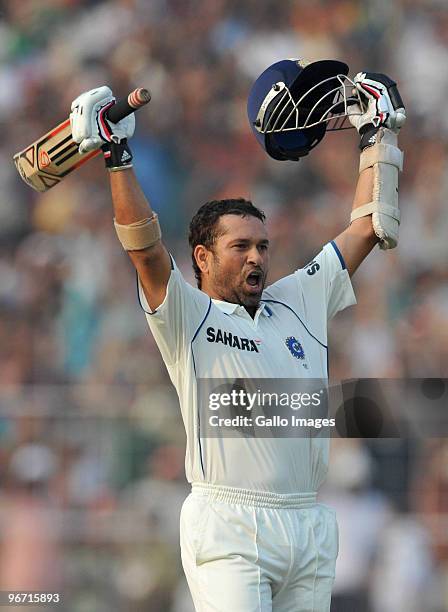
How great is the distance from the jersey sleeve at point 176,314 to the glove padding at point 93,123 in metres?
0.41

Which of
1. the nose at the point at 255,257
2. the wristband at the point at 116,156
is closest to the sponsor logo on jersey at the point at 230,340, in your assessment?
the nose at the point at 255,257

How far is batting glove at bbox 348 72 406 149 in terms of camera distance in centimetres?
354

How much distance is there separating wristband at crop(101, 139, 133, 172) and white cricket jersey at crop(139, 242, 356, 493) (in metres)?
0.35

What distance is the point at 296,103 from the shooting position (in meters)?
3.57

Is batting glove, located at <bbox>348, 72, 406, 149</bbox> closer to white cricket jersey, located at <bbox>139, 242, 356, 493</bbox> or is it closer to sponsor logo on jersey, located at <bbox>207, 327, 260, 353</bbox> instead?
white cricket jersey, located at <bbox>139, 242, 356, 493</bbox>

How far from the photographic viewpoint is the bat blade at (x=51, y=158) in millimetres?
3229

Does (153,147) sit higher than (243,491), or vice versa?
(153,147)

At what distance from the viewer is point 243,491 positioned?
309 cm

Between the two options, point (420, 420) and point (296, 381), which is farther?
point (420, 420)

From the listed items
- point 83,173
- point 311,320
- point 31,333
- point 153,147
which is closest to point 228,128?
point 153,147

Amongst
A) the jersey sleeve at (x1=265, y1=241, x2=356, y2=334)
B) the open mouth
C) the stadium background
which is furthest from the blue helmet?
the stadium background

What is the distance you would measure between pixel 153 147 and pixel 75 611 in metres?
2.81

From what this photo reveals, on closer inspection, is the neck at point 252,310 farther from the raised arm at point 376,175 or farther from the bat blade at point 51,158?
the bat blade at point 51,158

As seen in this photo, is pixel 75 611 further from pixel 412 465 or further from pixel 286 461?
pixel 286 461
